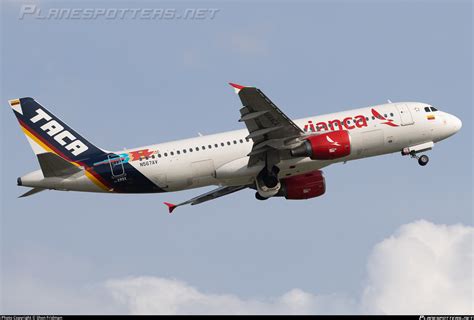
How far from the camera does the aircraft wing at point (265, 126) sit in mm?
53531

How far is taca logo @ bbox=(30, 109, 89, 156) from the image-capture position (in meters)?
57.8

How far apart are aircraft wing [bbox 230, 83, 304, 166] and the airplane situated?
0.22ft

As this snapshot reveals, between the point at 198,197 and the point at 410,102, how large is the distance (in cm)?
1747

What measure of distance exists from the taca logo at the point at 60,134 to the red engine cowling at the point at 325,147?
1455 cm

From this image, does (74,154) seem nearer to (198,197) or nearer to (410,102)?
(198,197)

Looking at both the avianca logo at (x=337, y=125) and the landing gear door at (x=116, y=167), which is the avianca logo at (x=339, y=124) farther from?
the landing gear door at (x=116, y=167)

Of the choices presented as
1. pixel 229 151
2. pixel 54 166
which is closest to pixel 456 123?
pixel 229 151

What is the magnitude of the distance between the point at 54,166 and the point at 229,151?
11776 millimetres

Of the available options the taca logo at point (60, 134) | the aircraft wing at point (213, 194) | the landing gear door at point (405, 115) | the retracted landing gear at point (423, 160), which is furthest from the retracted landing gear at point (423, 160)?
the taca logo at point (60, 134)

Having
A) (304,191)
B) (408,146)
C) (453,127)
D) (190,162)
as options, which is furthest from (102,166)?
(453,127)

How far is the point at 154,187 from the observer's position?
58031mm

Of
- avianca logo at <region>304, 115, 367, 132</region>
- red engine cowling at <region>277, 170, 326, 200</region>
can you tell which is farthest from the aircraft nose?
red engine cowling at <region>277, 170, 326, 200</region>

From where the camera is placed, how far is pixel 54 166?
55.5 meters

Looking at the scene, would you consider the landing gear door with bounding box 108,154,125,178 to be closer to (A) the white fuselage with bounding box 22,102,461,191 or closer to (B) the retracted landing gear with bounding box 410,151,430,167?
(A) the white fuselage with bounding box 22,102,461,191
